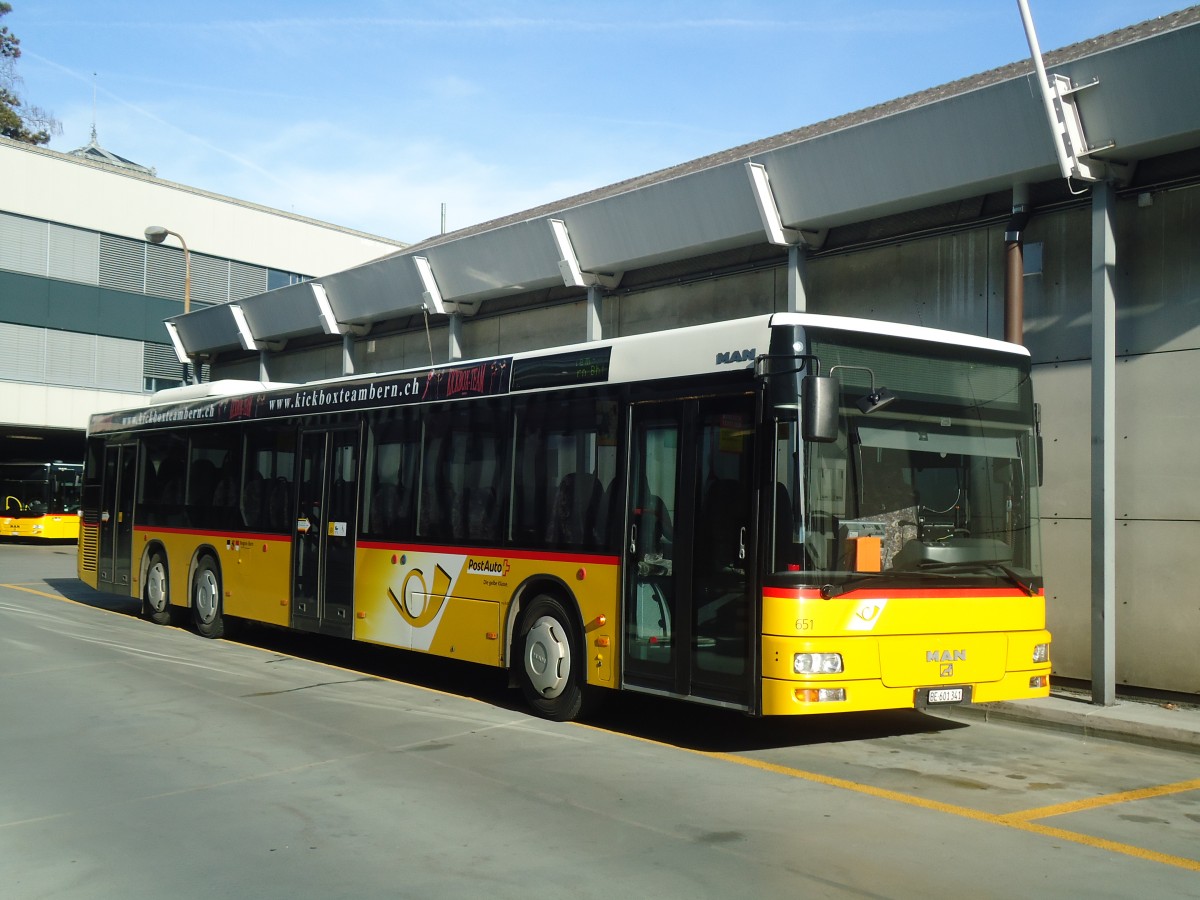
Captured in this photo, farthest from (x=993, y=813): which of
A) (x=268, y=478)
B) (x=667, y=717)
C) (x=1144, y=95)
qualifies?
(x=268, y=478)

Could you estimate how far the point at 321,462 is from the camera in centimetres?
1353

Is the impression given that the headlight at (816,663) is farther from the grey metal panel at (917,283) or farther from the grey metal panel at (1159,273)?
the grey metal panel at (917,283)

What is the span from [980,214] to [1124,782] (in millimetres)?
6742

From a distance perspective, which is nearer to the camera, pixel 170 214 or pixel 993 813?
pixel 993 813

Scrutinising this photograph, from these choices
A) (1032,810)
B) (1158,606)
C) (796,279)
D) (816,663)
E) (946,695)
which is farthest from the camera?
(796,279)

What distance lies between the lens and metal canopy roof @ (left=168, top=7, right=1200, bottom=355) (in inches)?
425

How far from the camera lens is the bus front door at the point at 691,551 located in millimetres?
8336

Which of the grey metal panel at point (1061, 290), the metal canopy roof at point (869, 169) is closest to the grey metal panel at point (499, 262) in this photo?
the metal canopy roof at point (869, 169)

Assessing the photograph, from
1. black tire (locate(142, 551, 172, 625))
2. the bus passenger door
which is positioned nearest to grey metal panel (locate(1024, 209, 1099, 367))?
black tire (locate(142, 551, 172, 625))

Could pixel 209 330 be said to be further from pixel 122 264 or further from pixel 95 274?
pixel 122 264

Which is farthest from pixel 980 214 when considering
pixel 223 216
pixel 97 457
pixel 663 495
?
pixel 223 216

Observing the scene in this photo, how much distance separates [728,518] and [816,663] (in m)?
1.19

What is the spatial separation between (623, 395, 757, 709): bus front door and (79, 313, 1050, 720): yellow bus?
0.02 m

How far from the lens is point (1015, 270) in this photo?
473 inches
